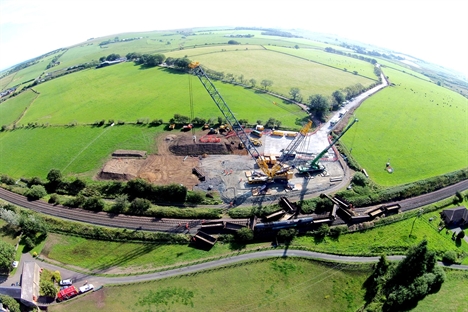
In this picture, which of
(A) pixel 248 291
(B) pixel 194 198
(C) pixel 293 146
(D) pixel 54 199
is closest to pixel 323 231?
(A) pixel 248 291

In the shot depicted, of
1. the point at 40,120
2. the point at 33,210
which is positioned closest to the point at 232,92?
the point at 40,120

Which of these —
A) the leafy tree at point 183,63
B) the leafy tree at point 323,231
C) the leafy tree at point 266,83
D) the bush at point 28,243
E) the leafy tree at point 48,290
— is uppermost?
the leafy tree at point 183,63

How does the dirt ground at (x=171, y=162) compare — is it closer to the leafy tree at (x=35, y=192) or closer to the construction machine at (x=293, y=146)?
the construction machine at (x=293, y=146)

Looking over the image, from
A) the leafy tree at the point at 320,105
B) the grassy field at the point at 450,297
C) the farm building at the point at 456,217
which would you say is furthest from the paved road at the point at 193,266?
the leafy tree at the point at 320,105

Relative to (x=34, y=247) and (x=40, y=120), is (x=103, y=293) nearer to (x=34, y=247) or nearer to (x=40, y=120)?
(x=34, y=247)

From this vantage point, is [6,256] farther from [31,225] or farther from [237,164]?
[237,164]

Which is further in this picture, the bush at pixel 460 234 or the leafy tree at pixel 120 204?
the leafy tree at pixel 120 204

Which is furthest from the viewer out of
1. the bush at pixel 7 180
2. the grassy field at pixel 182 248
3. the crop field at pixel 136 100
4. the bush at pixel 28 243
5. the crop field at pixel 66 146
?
the crop field at pixel 136 100

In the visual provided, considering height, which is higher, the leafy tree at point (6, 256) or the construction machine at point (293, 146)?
the construction machine at point (293, 146)
